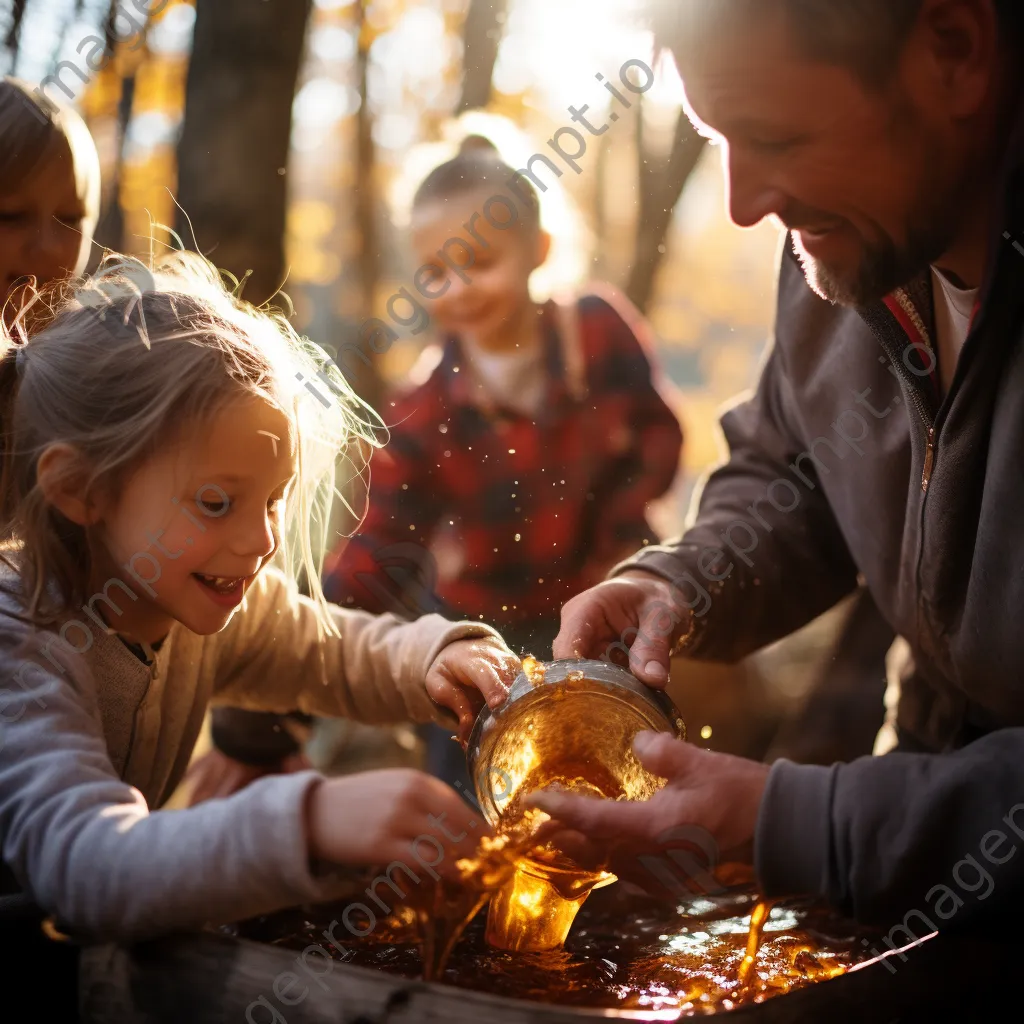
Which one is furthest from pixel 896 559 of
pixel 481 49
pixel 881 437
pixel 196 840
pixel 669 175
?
pixel 481 49

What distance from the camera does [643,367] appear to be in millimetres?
2418

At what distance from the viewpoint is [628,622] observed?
5.20ft

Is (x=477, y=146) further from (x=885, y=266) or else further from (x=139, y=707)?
(x=139, y=707)

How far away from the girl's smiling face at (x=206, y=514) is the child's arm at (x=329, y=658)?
0.92 ft

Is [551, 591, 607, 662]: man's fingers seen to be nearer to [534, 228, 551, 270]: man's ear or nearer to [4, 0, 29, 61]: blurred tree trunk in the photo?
[534, 228, 551, 270]: man's ear

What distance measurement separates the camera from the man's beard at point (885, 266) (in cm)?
138

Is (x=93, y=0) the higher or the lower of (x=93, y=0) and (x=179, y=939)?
the higher

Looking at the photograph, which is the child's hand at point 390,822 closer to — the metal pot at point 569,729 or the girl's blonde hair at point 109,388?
the metal pot at point 569,729

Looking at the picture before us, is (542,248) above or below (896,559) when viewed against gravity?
above

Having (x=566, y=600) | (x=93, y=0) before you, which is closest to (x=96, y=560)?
(x=566, y=600)

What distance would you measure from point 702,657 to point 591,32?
110 cm

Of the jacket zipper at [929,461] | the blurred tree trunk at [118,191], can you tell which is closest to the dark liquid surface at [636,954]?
the jacket zipper at [929,461]

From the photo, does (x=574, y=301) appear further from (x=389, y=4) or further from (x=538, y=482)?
(x=389, y=4)

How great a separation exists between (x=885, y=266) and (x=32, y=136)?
1.26 metres
